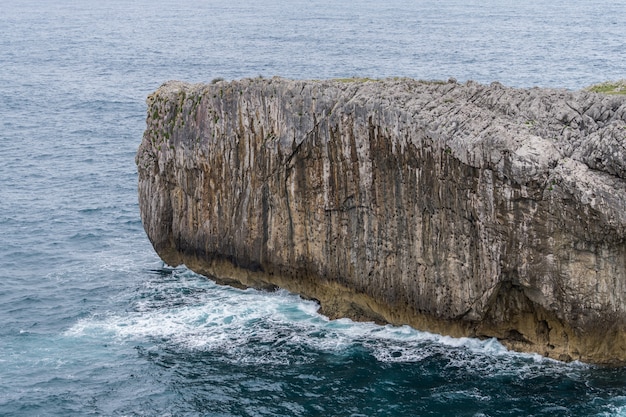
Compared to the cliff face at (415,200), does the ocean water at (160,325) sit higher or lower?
lower

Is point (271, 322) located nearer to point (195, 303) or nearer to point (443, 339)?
point (195, 303)

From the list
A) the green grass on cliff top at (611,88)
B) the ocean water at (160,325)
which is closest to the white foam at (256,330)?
the ocean water at (160,325)

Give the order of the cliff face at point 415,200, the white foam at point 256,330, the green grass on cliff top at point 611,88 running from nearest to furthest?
the cliff face at point 415,200 < the white foam at point 256,330 < the green grass on cliff top at point 611,88

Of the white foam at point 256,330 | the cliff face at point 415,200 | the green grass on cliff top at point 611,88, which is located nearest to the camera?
the cliff face at point 415,200

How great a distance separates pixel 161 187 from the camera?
58281 mm

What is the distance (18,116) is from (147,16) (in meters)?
102

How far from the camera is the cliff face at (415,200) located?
144 feet

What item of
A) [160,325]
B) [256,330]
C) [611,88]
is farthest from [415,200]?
[160,325]

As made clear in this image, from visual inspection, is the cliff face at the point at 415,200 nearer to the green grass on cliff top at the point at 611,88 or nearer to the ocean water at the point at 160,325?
the ocean water at the point at 160,325

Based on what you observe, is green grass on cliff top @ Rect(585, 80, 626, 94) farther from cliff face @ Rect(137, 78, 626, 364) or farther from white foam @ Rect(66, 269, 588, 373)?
white foam @ Rect(66, 269, 588, 373)

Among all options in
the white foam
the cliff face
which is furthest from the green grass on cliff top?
the white foam

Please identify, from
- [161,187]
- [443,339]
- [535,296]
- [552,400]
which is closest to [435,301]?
[443,339]

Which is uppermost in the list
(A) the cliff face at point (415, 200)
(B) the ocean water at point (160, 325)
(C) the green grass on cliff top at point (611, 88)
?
(C) the green grass on cliff top at point (611, 88)

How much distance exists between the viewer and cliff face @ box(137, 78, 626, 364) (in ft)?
144
